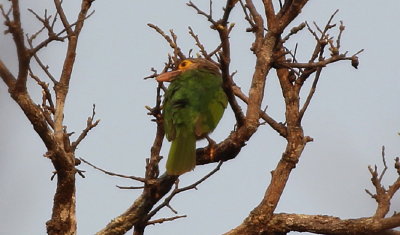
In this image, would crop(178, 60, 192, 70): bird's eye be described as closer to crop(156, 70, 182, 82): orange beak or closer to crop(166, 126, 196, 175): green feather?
crop(156, 70, 182, 82): orange beak

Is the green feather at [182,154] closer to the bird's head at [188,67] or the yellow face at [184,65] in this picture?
the bird's head at [188,67]

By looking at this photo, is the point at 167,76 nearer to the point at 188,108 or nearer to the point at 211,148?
the point at 188,108

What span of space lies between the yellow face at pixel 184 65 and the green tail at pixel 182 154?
59 cm

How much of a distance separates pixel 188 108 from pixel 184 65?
42cm

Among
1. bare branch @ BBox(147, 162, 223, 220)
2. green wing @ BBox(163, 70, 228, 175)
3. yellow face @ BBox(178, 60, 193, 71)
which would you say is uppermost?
yellow face @ BBox(178, 60, 193, 71)

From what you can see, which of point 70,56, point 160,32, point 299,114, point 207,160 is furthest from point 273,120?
point 70,56

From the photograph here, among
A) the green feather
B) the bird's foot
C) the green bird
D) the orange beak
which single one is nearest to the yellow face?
the green bird

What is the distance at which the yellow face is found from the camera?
6428 mm

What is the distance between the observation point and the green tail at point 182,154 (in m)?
5.68

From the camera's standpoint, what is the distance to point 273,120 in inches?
239

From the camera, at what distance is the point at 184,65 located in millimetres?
6551

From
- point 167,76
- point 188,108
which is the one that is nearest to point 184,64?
point 188,108

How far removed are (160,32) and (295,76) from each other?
3.71 ft

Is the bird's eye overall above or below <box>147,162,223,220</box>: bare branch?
above
